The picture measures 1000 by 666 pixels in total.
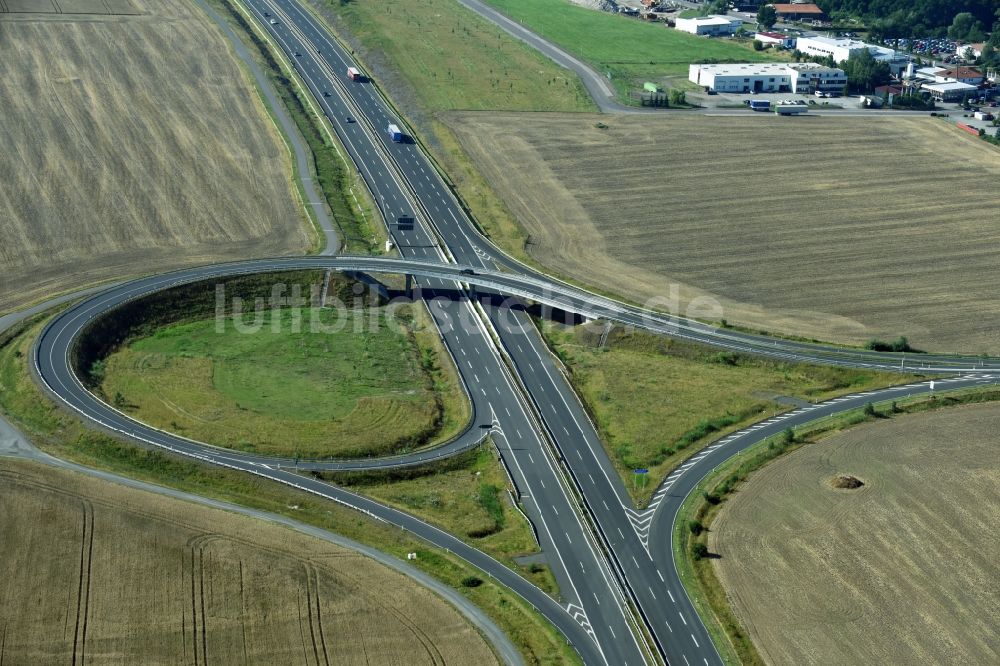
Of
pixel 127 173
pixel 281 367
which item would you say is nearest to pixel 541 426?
pixel 281 367

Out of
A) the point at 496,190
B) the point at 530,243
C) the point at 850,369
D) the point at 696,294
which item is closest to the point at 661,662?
the point at 850,369

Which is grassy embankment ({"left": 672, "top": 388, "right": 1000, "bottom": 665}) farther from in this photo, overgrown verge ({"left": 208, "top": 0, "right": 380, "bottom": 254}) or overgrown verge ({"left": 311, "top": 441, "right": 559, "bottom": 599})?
overgrown verge ({"left": 208, "top": 0, "right": 380, "bottom": 254})

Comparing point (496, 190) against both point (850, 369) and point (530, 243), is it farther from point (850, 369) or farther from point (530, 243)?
point (850, 369)

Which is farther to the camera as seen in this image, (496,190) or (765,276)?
(496,190)

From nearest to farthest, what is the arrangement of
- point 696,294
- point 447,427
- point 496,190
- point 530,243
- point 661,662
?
point 661,662 < point 447,427 < point 696,294 < point 530,243 < point 496,190

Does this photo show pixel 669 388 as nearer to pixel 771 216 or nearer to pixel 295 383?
pixel 295 383

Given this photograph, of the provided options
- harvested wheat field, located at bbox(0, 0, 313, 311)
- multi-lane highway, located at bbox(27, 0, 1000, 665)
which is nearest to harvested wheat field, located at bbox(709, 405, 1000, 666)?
multi-lane highway, located at bbox(27, 0, 1000, 665)
